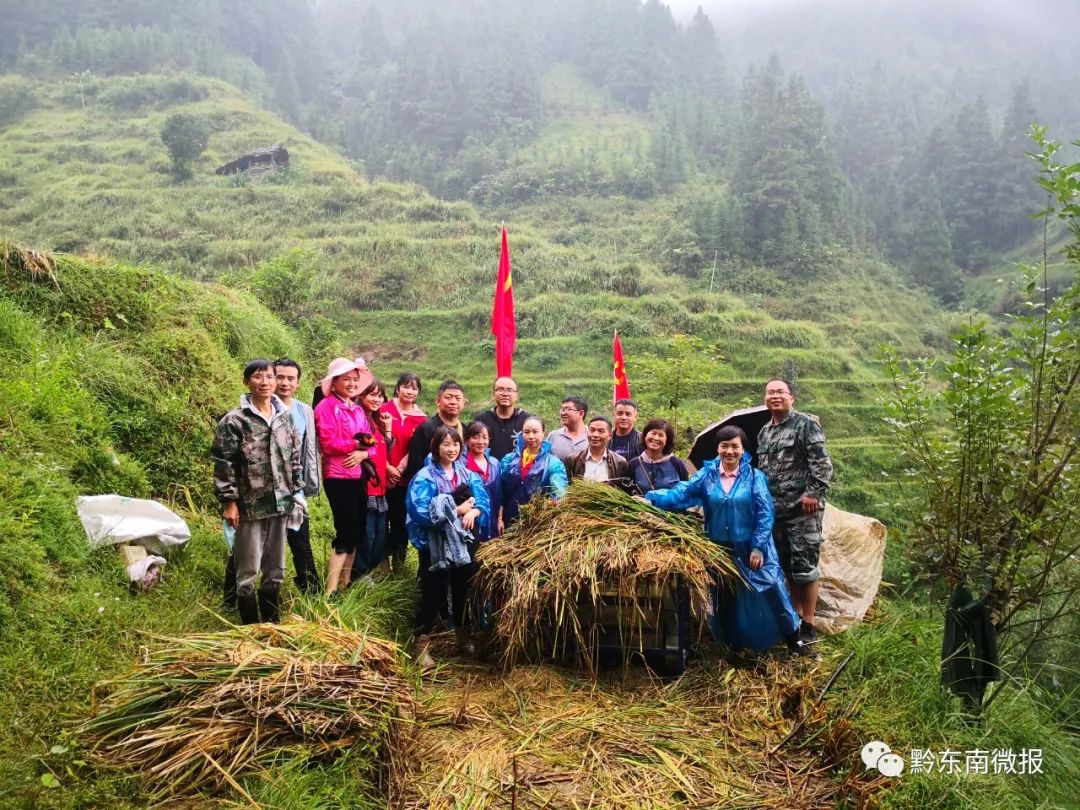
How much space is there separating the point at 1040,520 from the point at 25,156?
4068 centimetres

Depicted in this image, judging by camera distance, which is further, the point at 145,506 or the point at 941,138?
the point at 941,138

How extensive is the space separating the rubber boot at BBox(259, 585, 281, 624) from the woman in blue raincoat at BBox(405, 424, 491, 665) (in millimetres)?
689

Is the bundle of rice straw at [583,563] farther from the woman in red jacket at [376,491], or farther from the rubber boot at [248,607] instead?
the rubber boot at [248,607]

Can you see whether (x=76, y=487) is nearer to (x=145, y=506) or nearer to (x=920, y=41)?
(x=145, y=506)

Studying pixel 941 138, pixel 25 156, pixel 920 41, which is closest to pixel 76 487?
pixel 25 156

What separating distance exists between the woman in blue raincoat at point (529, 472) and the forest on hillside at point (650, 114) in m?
30.2

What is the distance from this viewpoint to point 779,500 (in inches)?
146

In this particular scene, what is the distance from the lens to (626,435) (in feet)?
13.7

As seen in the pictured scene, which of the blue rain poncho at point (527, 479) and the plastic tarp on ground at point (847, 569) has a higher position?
the blue rain poncho at point (527, 479)

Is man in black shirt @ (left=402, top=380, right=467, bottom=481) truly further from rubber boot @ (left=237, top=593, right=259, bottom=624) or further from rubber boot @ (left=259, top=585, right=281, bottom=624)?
rubber boot @ (left=237, top=593, right=259, bottom=624)

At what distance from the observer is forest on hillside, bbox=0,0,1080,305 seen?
38.7m

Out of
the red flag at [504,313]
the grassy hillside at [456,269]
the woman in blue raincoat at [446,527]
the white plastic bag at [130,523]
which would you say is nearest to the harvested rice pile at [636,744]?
the woman in blue raincoat at [446,527]

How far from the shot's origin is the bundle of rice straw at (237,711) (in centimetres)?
213

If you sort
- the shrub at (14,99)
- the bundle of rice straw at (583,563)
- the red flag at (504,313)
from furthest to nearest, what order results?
the shrub at (14,99) → the red flag at (504,313) → the bundle of rice straw at (583,563)
